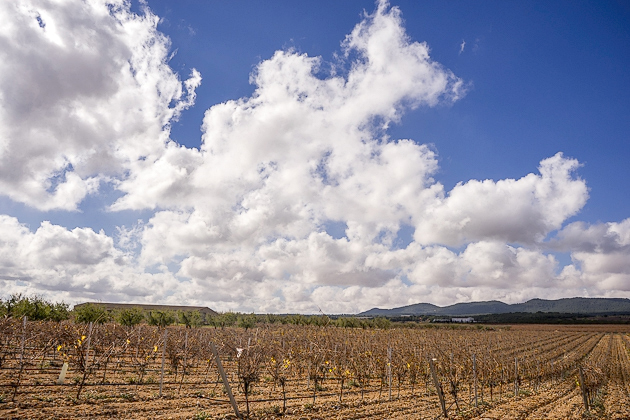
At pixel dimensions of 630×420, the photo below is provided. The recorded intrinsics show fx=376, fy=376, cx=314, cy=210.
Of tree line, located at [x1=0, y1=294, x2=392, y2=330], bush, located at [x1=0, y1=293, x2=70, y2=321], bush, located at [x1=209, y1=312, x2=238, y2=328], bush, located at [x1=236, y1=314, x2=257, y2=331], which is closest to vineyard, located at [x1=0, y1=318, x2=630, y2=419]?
tree line, located at [x1=0, y1=294, x2=392, y2=330]

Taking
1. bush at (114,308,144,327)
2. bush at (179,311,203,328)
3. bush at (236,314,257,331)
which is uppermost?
bush at (114,308,144,327)

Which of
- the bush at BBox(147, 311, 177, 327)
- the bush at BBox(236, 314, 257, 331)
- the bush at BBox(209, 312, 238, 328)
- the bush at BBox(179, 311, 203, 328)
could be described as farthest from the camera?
the bush at BBox(209, 312, 238, 328)

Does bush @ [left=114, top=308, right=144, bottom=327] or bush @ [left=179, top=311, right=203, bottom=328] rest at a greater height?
bush @ [left=114, top=308, right=144, bottom=327]

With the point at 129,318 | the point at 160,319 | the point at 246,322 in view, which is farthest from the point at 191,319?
the point at 129,318

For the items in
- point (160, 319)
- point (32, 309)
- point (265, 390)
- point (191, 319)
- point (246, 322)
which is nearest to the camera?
point (265, 390)

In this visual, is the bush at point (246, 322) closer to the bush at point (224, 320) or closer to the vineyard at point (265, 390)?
the bush at point (224, 320)

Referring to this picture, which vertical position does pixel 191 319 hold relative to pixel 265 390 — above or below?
above

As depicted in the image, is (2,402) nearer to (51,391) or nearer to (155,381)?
(51,391)

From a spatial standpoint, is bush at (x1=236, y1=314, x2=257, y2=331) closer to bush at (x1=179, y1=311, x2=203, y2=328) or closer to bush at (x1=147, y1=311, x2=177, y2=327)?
bush at (x1=179, y1=311, x2=203, y2=328)

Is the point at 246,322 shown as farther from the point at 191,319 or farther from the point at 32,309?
the point at 32,309

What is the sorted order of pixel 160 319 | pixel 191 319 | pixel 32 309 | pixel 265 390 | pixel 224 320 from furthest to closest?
1. pixel 224 320
2. pixel 191 319
3. pixel 160 319
4. pixel 32 309
5. pixel 265 390

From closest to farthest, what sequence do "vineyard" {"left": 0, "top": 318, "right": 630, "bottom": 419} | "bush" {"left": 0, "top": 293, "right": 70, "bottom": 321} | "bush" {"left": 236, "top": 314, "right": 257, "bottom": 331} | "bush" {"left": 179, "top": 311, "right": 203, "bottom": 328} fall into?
"vineyard" {"left": 0, "top": 318, "right": 630, "bottom": 419} < "bush" {"left": 0, "top": 293, "right": 70, "bottom": 321} < "bush" {"left": 179, "top": 311, "right": 203, "bottom": 328} < "bush" {"left": 236, "top": 314, "right": 257, "bottom": 331}

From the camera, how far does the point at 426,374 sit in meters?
24.4

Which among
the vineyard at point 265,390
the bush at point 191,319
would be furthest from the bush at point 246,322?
the vineyard at point 265,390
